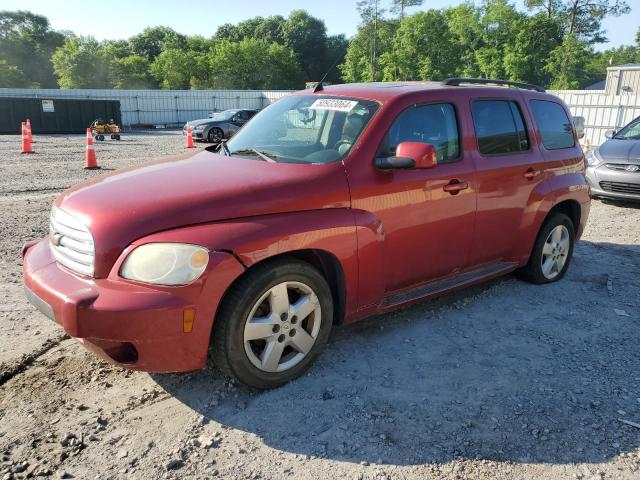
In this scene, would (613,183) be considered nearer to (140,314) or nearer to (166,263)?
(166,263)

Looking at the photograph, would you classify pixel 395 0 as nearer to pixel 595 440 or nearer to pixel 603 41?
pixel 603 41

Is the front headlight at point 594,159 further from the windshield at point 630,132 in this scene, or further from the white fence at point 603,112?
the white fence at point 603,112

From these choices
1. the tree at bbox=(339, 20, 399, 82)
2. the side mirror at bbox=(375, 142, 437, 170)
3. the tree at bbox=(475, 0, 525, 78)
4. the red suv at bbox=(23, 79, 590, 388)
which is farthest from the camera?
the tree at bbox=(339, 20, 399, 82)

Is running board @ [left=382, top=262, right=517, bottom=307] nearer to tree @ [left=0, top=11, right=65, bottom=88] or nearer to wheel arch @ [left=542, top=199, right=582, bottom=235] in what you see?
wheel arch @ [left=542, top=199, right=582, bottom=235]

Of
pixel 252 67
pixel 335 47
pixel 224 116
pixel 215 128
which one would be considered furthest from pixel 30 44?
pixel 215 128

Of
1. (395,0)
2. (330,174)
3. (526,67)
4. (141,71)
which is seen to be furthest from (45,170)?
(141,71)

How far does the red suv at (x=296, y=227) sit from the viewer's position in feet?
9.11

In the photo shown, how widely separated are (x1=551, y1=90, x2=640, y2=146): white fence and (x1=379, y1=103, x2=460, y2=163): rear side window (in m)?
14.3

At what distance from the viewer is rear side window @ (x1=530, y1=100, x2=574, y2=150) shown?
4.97 metres

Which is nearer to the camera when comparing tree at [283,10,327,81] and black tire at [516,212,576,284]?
black tire at [516,212,576,284]

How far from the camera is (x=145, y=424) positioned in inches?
115

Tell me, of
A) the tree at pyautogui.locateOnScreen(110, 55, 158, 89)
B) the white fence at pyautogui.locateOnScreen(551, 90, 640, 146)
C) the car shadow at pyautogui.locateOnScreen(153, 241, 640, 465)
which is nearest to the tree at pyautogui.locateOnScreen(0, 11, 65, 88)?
the tree at pyautogui.locateOnScreen(110, 55, 158, 89)

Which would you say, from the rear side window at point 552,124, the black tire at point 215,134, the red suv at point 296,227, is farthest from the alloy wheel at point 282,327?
the black tire at point 215,134

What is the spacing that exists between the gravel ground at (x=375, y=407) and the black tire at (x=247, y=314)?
0.41 feet
